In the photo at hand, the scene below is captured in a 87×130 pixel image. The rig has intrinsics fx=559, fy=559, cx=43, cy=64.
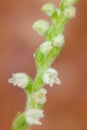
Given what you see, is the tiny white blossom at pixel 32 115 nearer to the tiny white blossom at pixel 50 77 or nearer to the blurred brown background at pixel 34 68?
the tiny white blossom at pixel 50 77

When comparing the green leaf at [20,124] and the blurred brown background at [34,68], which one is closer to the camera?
the green leaf at [20,124]

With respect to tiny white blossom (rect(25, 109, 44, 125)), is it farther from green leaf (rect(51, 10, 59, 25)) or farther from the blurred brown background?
the blurred brown background

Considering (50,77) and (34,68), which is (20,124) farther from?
(34,68)

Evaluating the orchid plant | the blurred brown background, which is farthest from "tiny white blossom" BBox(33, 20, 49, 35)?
the blurred brown background

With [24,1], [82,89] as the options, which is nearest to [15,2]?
[24,1]

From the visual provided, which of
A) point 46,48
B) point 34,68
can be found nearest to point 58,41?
point 46,48

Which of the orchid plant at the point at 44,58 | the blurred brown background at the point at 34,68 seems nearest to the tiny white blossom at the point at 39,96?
the orchid plant at the point at 44,58
